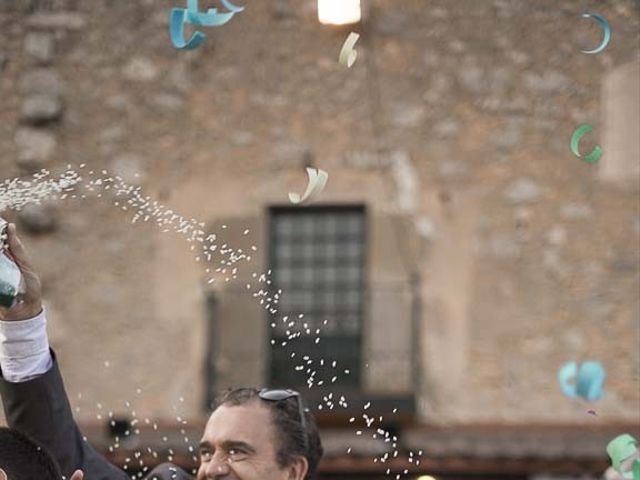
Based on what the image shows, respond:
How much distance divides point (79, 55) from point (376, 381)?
2842 mm

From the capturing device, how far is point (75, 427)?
4273 mm

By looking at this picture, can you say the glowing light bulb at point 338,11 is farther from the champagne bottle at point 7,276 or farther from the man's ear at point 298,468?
the champagne bottle at point 7,276

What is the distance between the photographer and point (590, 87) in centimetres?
1180

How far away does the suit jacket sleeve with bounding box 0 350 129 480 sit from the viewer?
165 inches

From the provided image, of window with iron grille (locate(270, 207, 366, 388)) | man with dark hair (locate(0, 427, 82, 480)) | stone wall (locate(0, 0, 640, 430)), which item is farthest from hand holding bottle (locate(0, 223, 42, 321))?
window with iron grille (locate(270, 207, 366, 388))

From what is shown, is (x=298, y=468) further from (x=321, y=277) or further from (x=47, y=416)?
(x=321, y=277)

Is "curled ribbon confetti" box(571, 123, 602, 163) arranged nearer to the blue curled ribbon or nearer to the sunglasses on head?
the blue curled ribbon

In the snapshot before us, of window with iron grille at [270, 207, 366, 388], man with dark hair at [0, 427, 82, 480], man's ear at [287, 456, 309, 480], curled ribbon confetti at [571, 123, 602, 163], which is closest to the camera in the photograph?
man with dark hair at [0, 427, 82, 480]

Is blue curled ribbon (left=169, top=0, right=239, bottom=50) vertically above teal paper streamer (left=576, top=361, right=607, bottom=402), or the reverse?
blue curled ribbon (left=169, top=0, right=239, bottom=50)

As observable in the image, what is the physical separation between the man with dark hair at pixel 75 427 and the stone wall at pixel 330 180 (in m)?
8.22

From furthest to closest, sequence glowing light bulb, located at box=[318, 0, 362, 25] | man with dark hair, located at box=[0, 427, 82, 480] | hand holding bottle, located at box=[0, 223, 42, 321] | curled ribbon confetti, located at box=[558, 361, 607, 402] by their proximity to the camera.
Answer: glowing light bulb, located at box=[318, 0, 362, 25], curled ribbon confetti, located at box=[558, 361, 607, 402], hand holding bottle, located at box=[0, 223, 42, 321], man with dark hair, located at box=[0, 427, 82, 480]

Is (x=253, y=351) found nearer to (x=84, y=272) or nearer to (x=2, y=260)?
(x=84, y=272)

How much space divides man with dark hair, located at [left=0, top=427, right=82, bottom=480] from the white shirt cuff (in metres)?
0.21

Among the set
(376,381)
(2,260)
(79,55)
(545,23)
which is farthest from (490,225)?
(2,260)
